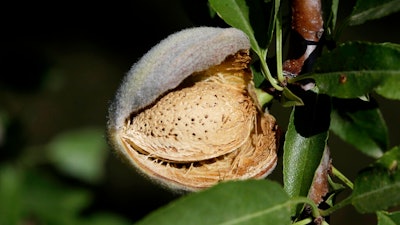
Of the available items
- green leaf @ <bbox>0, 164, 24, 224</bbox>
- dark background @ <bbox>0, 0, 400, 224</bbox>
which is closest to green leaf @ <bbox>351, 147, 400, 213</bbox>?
green leaf @ <bbox>0, 164, 24, 224</bbox>

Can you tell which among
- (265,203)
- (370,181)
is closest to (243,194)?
(265,203)

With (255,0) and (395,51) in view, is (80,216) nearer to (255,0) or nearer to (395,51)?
(255,0)

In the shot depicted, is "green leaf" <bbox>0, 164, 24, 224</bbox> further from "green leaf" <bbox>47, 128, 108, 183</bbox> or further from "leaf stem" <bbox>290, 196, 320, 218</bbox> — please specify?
"leaf stem" <bbox>290, 196, 320, 218</bbox>

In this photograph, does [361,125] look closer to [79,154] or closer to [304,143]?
[304,143]

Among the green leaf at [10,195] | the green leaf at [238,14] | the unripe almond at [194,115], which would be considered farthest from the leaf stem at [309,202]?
the green leaf at [10,195]

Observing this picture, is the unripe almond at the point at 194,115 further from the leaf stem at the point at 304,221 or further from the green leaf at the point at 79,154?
the green leaf at the point at 79,154

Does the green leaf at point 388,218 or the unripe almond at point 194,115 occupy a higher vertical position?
the unripe almond at point 194,115
